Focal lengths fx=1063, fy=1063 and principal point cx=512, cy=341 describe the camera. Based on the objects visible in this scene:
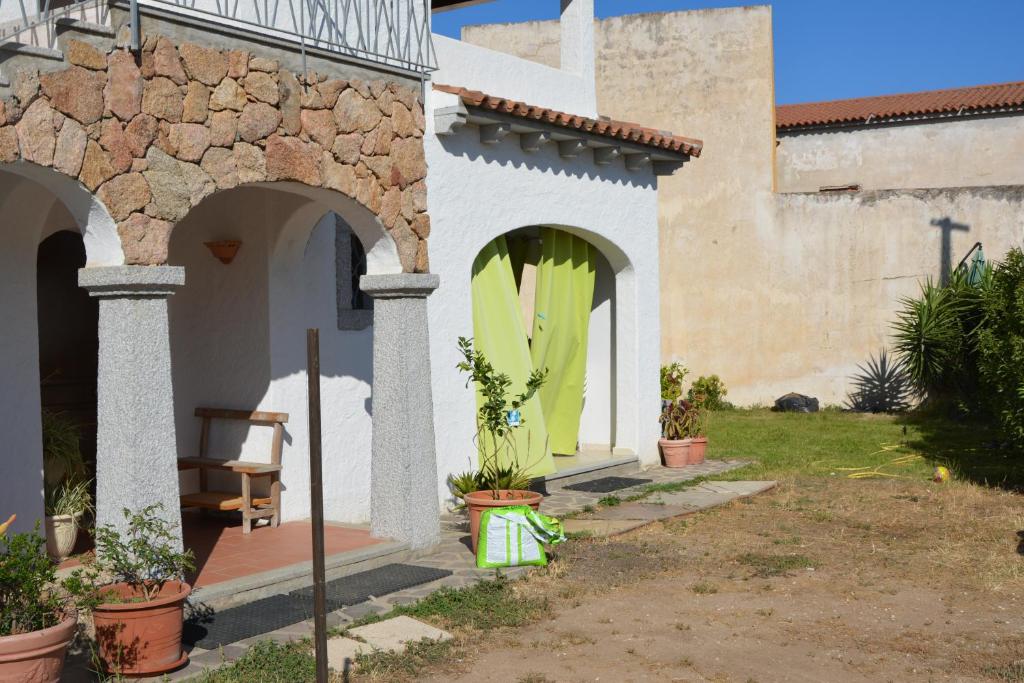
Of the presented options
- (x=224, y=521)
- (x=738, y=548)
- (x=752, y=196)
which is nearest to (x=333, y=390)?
(x=224, y=521)

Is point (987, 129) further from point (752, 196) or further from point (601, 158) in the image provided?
point (601, 158)

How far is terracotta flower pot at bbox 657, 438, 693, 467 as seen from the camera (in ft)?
41.5

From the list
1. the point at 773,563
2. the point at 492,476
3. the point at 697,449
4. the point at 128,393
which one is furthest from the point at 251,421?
the point at 697,449

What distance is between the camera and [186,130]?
→ 21.4 ft

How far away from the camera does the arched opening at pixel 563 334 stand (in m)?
10.5

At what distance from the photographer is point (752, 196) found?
18.9 metres

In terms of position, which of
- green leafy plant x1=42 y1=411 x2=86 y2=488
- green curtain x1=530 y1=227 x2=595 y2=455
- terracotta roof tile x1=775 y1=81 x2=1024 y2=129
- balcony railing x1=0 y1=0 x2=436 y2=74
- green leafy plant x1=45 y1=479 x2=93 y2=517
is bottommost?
green leafy plant x1=45 y1=479 x2=93 y2=517

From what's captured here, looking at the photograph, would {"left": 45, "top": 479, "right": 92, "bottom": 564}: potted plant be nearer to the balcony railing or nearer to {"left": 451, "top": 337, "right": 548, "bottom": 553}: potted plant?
{"left": 451, "top": 337, "right": 548, "bottom": 553}: potted plant

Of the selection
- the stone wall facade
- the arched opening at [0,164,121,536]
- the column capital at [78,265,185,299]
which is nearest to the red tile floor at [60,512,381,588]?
the arched opening at [0,164,121,536]

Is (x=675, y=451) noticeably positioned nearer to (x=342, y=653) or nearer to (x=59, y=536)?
(x=59, y=536)

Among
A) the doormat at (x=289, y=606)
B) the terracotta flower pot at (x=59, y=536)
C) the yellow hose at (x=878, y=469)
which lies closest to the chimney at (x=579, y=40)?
the yellow hose at (x=878, y=469)

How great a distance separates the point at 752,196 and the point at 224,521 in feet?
41.2

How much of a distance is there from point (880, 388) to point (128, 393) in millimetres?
14755

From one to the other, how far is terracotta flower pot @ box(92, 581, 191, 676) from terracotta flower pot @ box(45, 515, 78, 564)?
2.36m
